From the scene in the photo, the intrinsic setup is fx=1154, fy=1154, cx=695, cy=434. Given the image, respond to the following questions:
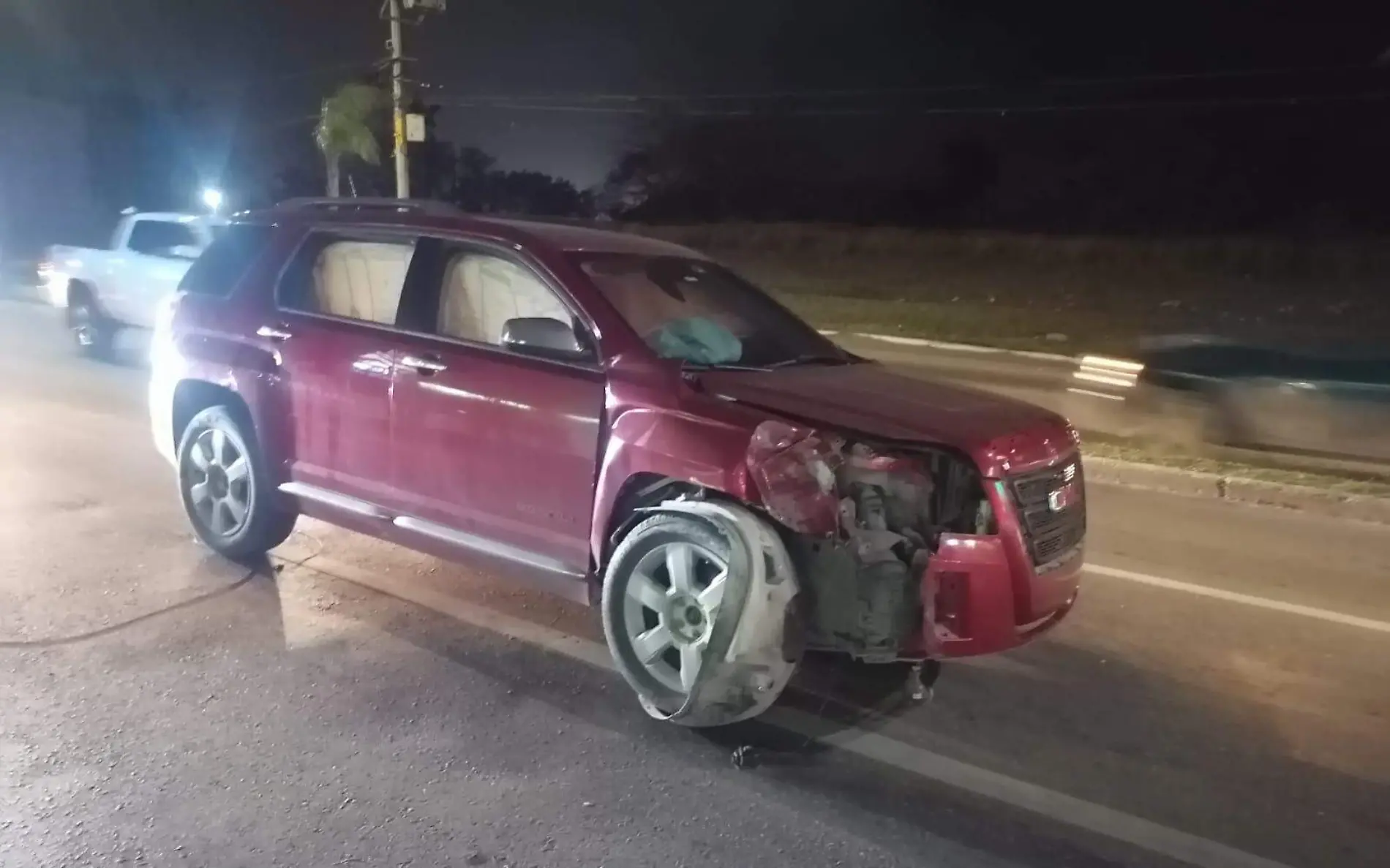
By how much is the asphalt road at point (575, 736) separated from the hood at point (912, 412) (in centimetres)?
109

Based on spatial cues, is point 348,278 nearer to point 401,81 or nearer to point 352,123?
point 401,81

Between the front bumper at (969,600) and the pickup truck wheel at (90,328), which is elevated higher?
the front bumper at (969,600)

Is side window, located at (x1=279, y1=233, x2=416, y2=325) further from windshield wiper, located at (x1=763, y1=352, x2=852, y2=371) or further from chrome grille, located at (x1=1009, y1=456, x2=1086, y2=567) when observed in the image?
chrome grille, located at (x1=1009, y1=456, x2=1086, y2=567)

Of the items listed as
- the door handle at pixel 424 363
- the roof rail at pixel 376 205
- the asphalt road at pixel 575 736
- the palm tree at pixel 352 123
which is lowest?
the asphalt road at pixel 575 736

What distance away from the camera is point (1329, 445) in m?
9.70

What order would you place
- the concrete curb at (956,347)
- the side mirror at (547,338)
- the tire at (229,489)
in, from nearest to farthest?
the side mirror at (547,338), the tire at (229,489), the concrete curb at (956,347)

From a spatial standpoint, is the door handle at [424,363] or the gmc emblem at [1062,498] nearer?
the gmc emblem at [1062,498]

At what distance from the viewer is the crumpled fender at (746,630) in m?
4.05

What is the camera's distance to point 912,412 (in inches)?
170

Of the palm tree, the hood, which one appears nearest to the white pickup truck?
the hood

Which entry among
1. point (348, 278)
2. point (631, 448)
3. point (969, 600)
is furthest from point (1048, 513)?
point (348, 278)

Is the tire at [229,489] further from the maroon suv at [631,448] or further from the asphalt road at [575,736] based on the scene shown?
the asphalt road at [575,736]

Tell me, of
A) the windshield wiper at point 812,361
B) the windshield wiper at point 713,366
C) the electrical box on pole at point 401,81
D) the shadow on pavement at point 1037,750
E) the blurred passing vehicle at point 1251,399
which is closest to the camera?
the shadow on pavement at point 1037,750

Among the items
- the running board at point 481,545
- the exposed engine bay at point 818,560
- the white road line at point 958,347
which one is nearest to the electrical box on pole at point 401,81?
the white road line at point 958,347
